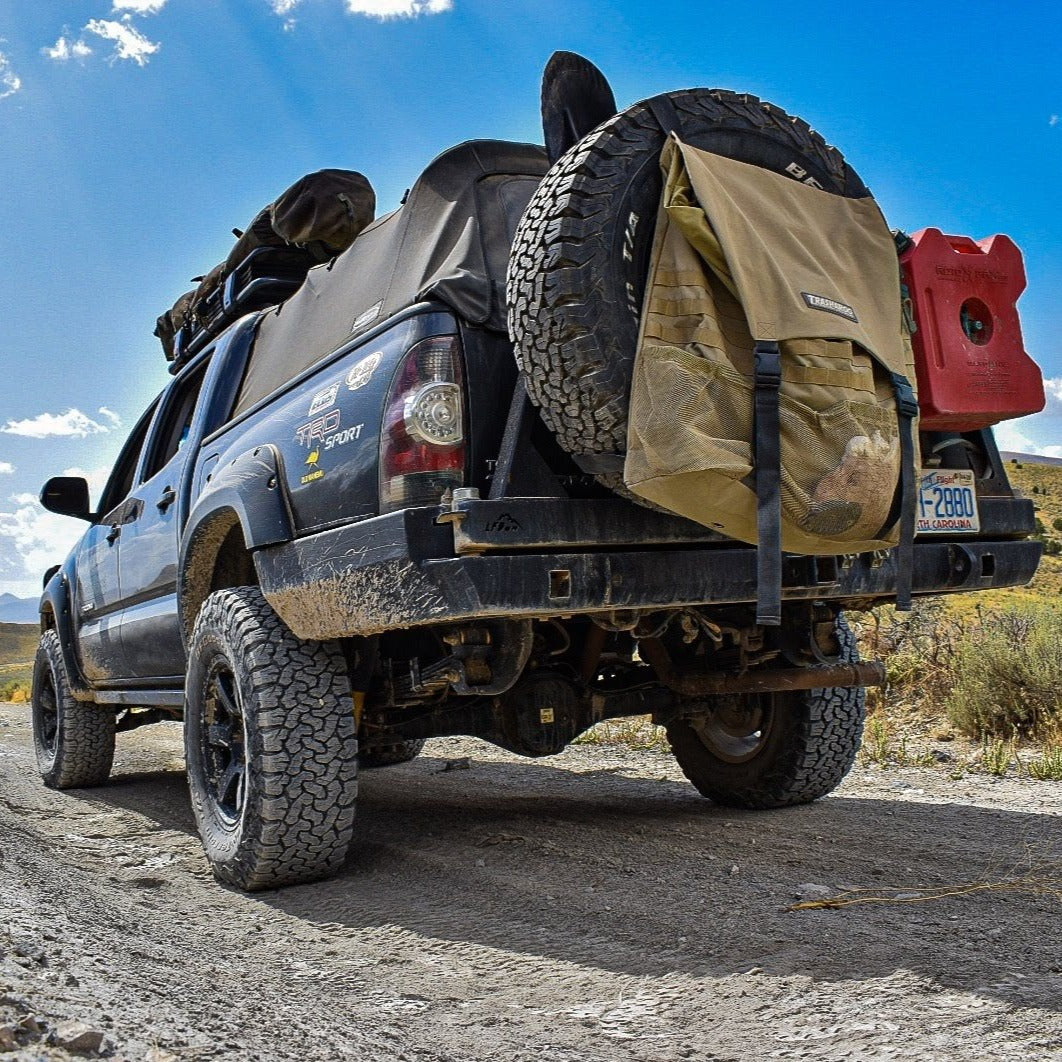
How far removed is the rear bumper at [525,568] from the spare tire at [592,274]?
186mm

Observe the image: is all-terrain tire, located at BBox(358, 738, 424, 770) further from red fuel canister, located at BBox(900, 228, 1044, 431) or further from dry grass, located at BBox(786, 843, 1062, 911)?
red fuel canister, located at BBox(900, 228, 1044, 431)

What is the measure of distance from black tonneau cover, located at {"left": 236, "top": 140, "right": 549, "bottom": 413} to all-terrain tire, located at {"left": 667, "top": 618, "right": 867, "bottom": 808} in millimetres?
2093

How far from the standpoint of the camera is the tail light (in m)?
2.88

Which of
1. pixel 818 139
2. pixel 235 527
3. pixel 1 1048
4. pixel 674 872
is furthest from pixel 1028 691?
pixel 1 1048

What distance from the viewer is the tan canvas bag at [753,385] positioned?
256cm

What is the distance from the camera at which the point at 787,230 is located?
286cm

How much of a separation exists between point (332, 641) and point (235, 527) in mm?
856

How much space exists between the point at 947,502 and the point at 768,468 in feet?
3.68

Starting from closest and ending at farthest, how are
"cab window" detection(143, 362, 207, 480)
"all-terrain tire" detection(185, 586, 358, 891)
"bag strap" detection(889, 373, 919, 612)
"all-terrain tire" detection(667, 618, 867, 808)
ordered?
"bag strap" detection(889, 373, 919, 612)
"all-terrain tire" detection(185, 586, 358, 891)
"all-terrain tire" detection(667, 618, 867, 808)
"cab window" detection(143, 362, 207, 480)

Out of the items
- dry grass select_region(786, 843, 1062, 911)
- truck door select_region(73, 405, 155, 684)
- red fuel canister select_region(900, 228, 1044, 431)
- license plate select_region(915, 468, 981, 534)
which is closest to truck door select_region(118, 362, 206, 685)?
truck door select_region(73, 405, 155, 684)

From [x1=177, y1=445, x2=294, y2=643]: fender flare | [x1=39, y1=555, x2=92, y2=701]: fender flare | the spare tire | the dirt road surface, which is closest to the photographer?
the dirt road surface

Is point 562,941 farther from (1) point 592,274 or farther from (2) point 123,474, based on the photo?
(2) point 123,474

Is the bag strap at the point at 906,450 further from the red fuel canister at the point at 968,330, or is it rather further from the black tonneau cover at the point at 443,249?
the black tonneau cover at the point at 443,249

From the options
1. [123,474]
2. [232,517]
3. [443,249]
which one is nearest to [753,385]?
[443,249]
